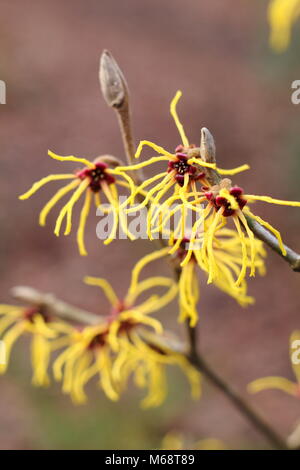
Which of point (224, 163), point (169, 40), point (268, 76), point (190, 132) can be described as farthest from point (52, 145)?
point (169, 40)

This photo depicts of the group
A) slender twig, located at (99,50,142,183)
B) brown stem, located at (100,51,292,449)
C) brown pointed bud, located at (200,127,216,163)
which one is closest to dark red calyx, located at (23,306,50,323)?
brown stem, located at (100,51,292,449)

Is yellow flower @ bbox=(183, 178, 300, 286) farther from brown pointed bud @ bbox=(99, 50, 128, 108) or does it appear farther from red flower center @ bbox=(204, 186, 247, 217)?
brown pointed bud @ bbox=(99, 50, 128, 108)

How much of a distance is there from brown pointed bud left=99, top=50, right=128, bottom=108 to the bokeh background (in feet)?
4.75

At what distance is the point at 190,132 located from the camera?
12.1 feet

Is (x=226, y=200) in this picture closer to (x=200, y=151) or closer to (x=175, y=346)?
(x=200, y=151)

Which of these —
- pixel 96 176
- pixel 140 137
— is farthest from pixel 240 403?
pixel 140 137

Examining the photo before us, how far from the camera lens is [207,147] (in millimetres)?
609

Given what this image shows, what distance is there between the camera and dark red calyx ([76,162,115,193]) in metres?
0.73

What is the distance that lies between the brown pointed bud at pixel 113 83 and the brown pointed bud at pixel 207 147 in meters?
0.14

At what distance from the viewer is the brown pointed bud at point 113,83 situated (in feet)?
2.30

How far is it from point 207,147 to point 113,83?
166mm

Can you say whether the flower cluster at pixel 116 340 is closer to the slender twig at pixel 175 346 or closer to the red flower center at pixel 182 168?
the slender twig at pixel 175 346

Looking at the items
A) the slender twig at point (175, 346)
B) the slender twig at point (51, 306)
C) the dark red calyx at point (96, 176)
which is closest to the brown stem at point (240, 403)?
the slender twig at point (175, 346)

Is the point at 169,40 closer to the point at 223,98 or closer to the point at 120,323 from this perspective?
the point at 223,98
